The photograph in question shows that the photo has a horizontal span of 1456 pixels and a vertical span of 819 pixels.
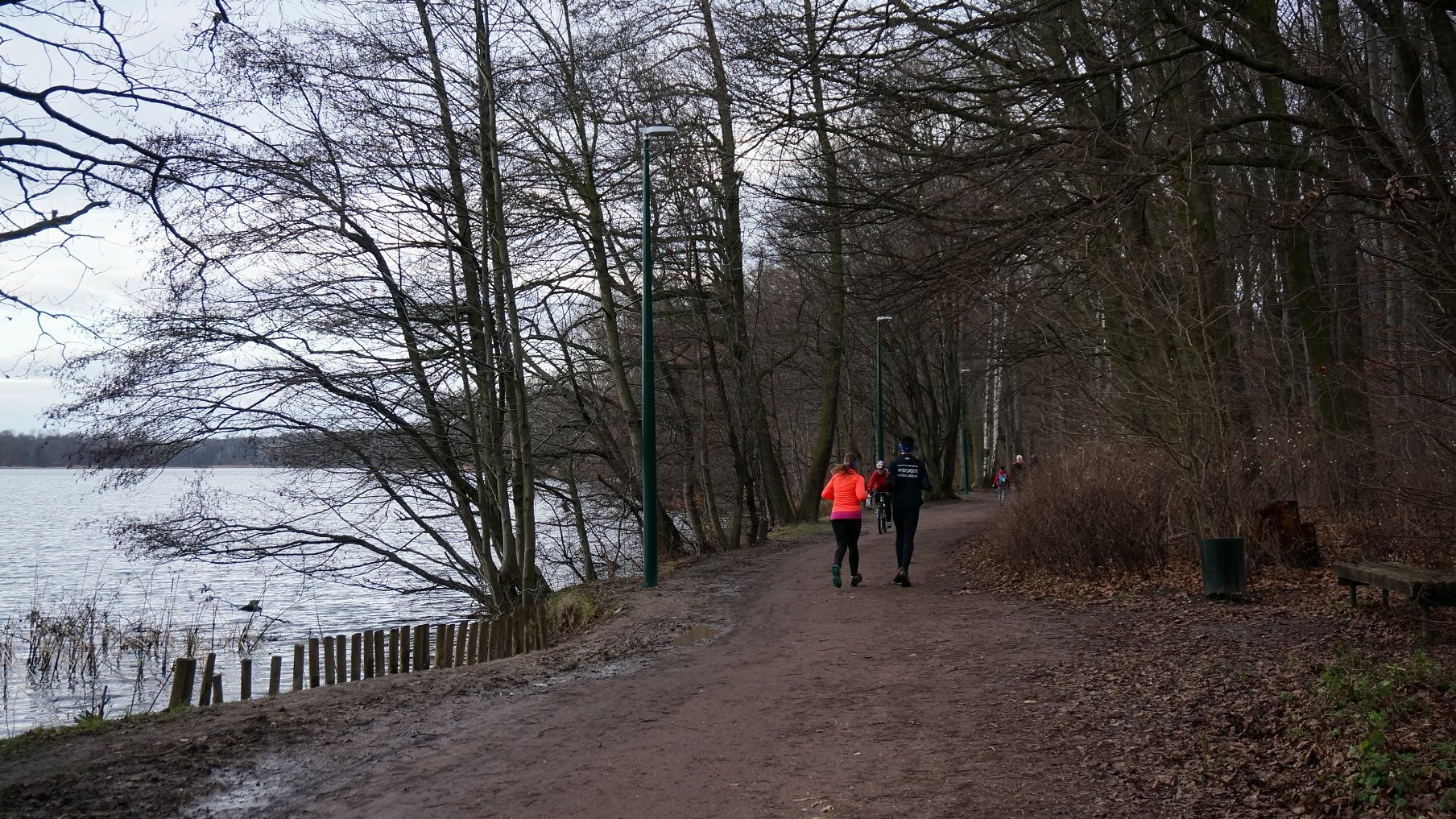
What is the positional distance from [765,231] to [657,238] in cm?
386

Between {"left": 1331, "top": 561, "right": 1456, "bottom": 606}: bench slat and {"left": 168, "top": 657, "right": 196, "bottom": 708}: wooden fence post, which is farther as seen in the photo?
{"left": 168, "top": 657, "right": 196, "bottom": 708}: wooden fence post

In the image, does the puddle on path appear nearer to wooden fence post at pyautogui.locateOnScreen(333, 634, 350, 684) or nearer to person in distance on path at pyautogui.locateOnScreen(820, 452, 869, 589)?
person in distance on path at pyautogui.locateOnScreen(820, 452, 869, 589)

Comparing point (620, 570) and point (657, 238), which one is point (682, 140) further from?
point (620, 570)

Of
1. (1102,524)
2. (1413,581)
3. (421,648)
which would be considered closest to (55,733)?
(421,648)

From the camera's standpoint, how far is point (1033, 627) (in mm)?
11141

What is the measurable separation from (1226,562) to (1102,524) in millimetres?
2445

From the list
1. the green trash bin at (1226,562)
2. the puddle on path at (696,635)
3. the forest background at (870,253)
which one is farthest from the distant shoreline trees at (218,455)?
the green trash bin at (1226,562)

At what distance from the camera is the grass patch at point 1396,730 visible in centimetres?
523

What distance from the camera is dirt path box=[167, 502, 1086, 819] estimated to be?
5957mm

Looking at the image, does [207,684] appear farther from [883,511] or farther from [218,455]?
[883,511]

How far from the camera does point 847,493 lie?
14.6 meters

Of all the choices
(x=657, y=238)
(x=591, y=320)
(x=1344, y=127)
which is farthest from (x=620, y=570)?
(x=1344, y=127)

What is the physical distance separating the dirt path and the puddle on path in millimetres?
242

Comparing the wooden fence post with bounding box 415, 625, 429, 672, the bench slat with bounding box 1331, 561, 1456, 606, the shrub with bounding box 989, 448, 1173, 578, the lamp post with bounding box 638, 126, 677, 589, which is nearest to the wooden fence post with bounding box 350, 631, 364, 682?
the wooden fence post with bounding box 415, 625, 429, 672
